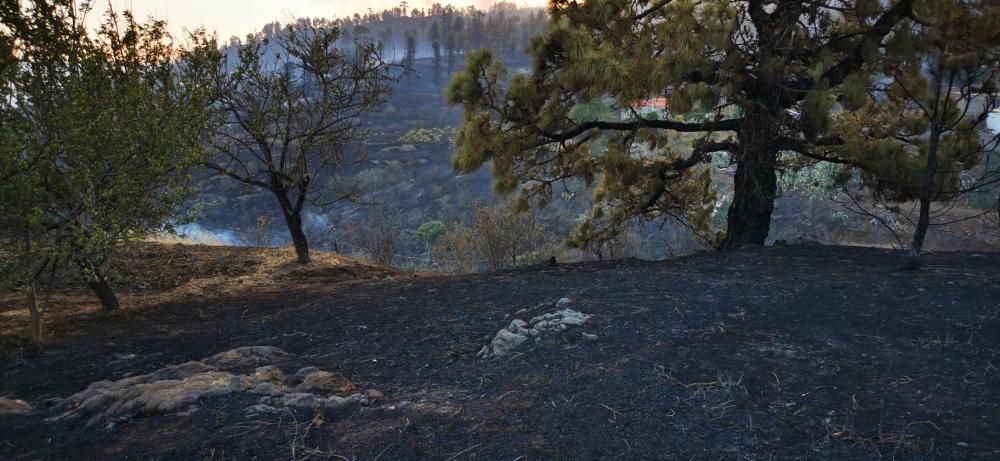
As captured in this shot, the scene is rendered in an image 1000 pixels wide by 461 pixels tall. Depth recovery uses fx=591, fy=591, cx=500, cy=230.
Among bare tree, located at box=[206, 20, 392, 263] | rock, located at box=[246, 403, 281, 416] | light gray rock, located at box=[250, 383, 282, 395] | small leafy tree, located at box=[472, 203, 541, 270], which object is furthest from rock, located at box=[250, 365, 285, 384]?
small leafy tree, located at box=[472, 203, 541, 270]

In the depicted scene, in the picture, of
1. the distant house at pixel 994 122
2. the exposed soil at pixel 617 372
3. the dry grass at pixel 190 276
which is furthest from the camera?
the distant house at pixel 994 122

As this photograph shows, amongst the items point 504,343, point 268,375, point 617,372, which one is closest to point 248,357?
point 268,375

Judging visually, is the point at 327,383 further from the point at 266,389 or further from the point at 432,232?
the point at 432,232

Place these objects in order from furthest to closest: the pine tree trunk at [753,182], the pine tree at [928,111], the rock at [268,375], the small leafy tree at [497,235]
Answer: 1. the small leafy tree at [497,235]
2. the pine tree trunk at [753,182]
3. the pine tree at [928,111]
4. the rock at [268,375]

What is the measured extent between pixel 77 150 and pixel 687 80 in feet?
16.3

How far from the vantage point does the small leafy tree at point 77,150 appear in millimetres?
3697

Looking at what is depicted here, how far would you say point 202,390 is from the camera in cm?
262

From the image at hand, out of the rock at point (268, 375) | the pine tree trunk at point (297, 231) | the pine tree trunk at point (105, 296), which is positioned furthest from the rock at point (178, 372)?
the pine tree trunk at point (297, 231)

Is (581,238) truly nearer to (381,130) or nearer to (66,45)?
(66,45)

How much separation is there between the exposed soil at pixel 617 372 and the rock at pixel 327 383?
18 cm

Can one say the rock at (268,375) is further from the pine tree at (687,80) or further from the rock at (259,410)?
the pine tree at (687,80)

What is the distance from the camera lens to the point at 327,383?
2.72m

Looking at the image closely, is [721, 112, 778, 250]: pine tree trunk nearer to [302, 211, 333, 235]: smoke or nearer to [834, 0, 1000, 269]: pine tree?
[834, 0, 1000, 269]: pine tree

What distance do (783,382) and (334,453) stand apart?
1.79 meters
